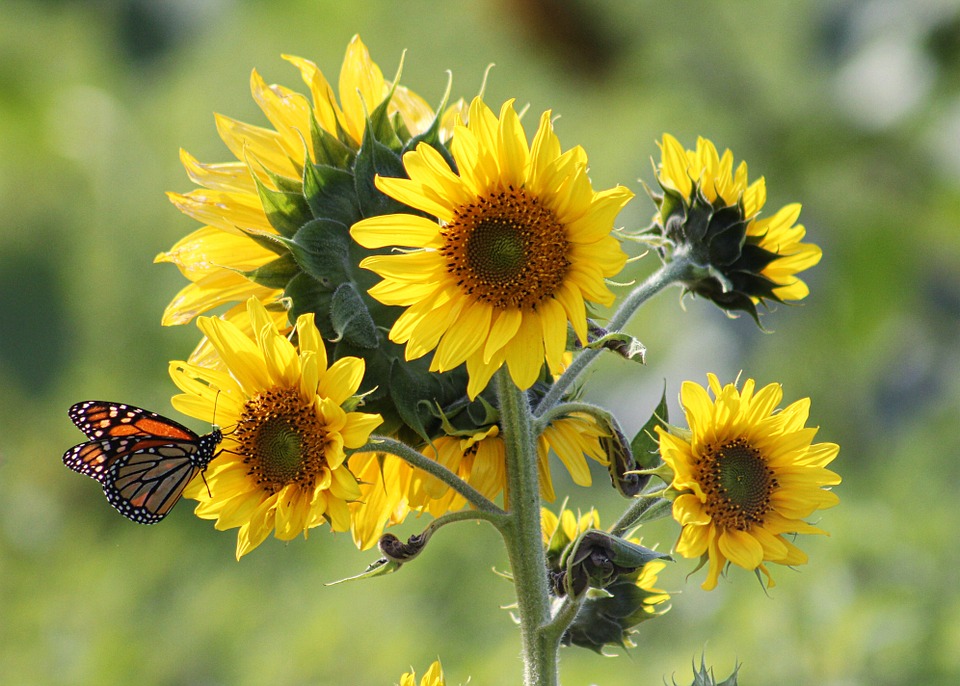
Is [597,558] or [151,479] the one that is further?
[151,479]

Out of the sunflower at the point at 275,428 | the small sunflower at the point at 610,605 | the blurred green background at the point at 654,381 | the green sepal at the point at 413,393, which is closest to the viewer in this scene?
the sunflower at the point at 275,428

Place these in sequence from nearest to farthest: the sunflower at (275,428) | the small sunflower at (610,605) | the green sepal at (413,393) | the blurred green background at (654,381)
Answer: the sunflower at (275,428) < the green sepal at (413,393) < the small sunflower at (610,605) < the blurred green background at (654,381)

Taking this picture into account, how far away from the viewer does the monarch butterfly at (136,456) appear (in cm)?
123

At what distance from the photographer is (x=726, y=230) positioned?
136cm

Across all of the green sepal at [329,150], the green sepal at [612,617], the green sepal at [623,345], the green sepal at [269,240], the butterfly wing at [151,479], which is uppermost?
the green sepal at [623,345]

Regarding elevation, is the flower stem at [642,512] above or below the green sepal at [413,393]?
above

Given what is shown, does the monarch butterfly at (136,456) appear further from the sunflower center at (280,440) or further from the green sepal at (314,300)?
the green sepal at (314,300)

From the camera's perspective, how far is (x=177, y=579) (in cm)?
479

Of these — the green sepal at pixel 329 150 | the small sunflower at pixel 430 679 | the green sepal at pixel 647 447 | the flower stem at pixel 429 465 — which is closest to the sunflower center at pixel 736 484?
the green sepal at pixel 647 447

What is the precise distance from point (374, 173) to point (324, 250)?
0.36 ft

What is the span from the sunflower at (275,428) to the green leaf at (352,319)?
2.5 inches

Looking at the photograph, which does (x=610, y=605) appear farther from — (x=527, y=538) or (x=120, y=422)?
(x=120, y=422)

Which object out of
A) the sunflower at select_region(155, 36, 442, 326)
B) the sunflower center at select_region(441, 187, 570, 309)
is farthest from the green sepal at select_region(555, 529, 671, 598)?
the sunflower at select_region(155, 36, 442, 326)

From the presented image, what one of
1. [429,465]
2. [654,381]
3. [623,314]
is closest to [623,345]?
[623,314]
